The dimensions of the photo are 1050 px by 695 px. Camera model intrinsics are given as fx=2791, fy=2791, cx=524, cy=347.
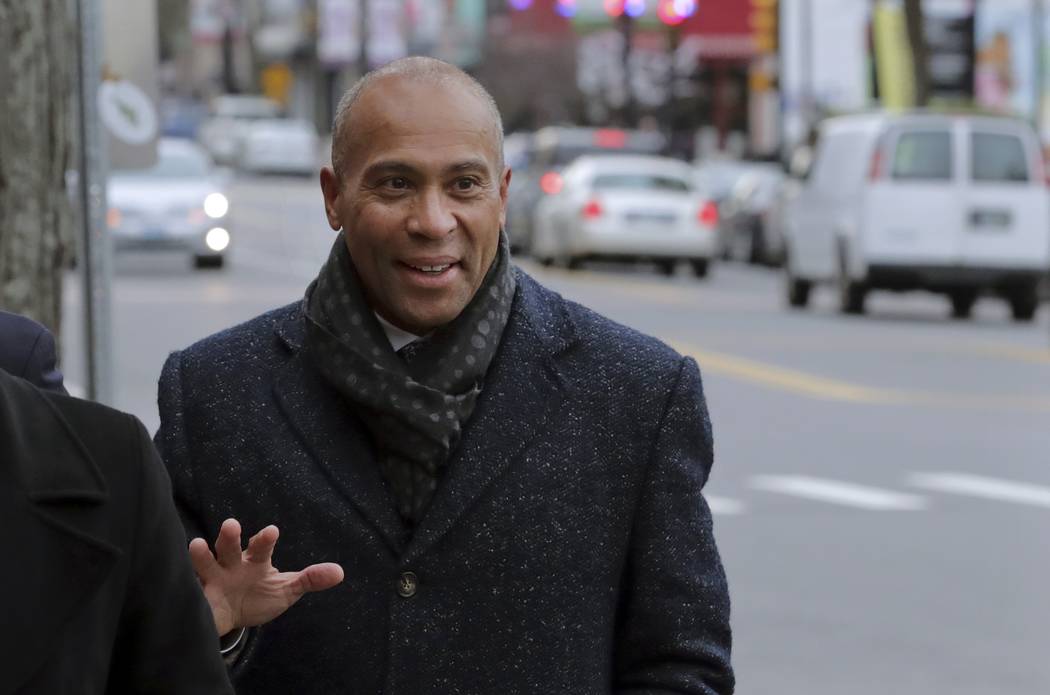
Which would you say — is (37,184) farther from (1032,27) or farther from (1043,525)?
(1032,27)

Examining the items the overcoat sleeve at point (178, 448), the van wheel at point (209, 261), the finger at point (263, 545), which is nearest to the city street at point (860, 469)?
the van wheel at point (209, 261)

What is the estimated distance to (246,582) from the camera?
119 inches

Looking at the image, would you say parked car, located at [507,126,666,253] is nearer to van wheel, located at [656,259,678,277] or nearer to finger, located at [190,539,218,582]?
van wheel, located at [656,259,678,277]

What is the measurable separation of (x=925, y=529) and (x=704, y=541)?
28.0 feet

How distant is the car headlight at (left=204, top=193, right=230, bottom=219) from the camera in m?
31.7

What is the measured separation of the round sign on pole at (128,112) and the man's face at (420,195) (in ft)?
19.8

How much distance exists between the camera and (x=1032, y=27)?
44156 mm

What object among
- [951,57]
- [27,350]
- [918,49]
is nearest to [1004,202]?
[918,49]

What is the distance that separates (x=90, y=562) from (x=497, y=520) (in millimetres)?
1236

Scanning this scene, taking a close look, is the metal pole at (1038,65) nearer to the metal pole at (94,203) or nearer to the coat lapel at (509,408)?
the metal pole at (94,203)

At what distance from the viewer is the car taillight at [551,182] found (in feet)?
116

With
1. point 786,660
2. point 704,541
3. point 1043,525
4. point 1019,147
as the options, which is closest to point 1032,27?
point 1019,147

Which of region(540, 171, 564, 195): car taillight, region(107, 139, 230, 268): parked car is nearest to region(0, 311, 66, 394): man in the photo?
region(107, 139, 230, 268): parked car

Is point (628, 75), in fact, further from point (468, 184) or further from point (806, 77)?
point (468, 184)
